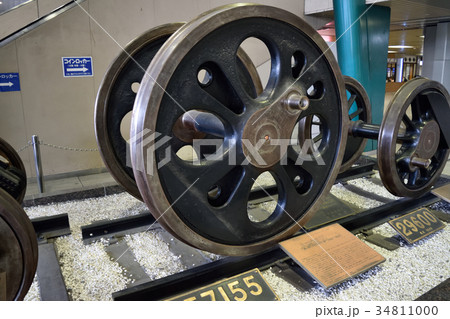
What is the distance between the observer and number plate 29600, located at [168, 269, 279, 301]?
1.49 m

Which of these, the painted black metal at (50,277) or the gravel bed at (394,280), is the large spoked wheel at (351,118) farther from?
the painted black metal at (50,277)

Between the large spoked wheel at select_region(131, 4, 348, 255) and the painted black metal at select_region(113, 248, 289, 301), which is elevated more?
the large spoked wheel at select_region(131, 4, 348, 255)

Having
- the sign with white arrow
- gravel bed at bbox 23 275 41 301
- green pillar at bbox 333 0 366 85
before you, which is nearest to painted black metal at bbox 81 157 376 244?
gravel bed at bbox 23 275 41 301

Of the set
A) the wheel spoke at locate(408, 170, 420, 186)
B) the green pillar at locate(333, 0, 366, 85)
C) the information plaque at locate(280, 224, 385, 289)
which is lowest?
the information plaque at locate(280, 224, 385, 289)

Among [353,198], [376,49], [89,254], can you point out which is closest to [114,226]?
[89,254]

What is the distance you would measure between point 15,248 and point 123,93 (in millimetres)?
1250

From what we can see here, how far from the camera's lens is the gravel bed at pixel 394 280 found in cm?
170

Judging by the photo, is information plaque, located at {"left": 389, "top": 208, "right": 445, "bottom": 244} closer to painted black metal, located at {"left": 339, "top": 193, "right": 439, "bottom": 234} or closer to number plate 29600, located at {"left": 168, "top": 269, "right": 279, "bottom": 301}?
painted black metal, located at {"left": 339, "top": 193, "right": 439, "bottom": 234}

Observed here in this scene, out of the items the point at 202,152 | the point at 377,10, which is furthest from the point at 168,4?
the point at 202,152

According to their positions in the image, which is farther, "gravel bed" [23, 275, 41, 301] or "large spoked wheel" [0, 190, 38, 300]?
"gravel bed" [23, 275, 41, 301]

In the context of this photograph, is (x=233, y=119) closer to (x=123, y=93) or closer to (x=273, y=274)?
(x=273, y=274)

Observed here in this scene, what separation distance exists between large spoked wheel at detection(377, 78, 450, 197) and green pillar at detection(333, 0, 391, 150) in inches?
88.6

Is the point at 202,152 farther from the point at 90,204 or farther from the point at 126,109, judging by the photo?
the point at 90,204

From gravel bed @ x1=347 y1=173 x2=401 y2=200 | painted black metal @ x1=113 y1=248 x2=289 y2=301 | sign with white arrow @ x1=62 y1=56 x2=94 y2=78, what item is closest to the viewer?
painted black metal @ x1=113 y1=248 x2=289 y2=301
